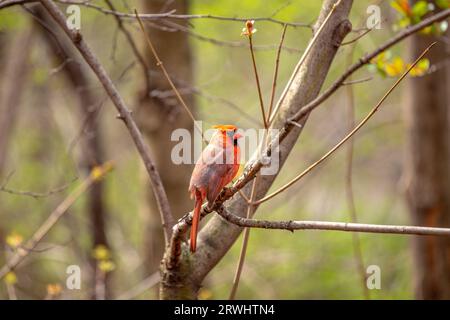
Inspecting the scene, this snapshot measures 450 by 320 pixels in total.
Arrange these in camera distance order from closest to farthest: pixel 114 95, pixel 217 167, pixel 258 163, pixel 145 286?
pixel 258 163
pixel 217 167
pixel 114 95
pixel 145 286

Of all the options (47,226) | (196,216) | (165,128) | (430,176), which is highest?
(165,128)

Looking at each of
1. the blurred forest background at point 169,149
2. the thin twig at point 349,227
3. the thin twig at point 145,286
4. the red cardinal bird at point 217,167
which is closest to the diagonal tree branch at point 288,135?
the red cardinal bird at point 217,167

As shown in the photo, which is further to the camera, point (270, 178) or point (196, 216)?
point (270, 178)

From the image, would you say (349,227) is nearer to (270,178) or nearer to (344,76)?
(344,76)

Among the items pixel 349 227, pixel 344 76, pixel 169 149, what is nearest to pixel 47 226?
pixel 169 149

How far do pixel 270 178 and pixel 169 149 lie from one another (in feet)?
7.70

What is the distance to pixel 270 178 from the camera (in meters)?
2.74

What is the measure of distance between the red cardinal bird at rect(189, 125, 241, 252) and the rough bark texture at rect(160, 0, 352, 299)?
0.42 metres

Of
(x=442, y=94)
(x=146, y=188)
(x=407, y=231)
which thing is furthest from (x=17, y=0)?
(x=442, y=94)

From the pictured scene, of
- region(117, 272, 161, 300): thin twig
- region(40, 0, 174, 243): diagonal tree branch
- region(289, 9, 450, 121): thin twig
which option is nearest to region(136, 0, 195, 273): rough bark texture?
region(117, 272, 161, 300): thin twig

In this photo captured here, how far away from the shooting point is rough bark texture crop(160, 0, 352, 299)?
2.71m

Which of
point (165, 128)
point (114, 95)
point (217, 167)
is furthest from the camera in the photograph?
point (165, 128)

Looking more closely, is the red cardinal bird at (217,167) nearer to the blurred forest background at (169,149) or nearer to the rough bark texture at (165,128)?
the blurred forest background at (169,149)
